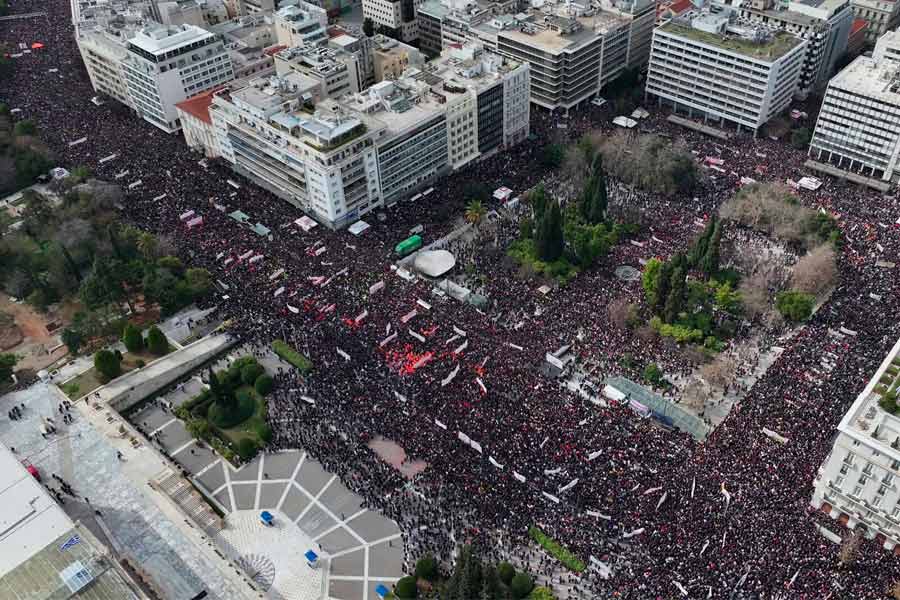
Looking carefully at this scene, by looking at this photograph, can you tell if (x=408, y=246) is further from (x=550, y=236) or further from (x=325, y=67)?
(x=325, y=67)

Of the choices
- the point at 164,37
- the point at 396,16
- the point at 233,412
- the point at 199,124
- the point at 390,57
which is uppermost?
the point at 164,37

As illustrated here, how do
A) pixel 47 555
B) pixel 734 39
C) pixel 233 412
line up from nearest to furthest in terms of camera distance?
pixel 47 555 < pixel 233 412 < pixel 734 39

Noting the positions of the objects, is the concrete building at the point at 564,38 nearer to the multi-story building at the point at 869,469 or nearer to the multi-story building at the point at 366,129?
the multi-story building at the point at 366,129

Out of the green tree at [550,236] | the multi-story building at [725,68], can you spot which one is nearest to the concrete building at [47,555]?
the green tree at [550,236]

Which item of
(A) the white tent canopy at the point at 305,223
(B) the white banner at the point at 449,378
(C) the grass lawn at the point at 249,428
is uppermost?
(B) the white banner at the point at 449,378

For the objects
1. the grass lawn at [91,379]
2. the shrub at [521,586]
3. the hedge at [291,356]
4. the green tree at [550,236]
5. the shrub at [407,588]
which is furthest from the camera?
the green tree at [550,236]

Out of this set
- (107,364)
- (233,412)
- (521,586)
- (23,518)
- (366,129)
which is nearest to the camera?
(521,586)

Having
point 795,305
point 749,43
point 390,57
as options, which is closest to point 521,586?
point 795,305

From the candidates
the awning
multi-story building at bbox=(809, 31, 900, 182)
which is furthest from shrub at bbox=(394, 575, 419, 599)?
multi-story building at bbox=(809, 31, 900, 182)
